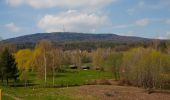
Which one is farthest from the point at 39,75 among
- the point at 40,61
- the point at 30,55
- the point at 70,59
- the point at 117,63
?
the point at 70,59

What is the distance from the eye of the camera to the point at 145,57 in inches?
2817

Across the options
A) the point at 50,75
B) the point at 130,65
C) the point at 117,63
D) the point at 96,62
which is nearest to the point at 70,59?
the point at 96,62

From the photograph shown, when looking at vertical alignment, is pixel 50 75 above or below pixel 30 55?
below

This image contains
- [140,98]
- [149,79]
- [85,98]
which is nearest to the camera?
[85,98]

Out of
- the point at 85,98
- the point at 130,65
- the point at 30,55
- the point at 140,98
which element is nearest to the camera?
the point at 85,98

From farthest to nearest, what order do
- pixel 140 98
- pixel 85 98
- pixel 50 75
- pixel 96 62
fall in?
pixel 96 62, pixel 50 75, pixel 140 98, pixel 85 98

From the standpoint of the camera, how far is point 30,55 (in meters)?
87.0

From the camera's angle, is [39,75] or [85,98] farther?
[39,75]

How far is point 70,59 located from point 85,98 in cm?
12422

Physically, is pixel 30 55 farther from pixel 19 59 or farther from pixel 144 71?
pixel 144 71

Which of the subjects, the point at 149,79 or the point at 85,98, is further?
the point at 149,79

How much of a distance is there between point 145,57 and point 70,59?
94049mm

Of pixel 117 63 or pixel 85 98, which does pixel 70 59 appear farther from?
pixel 85 98

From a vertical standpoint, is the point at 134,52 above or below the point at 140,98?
above
